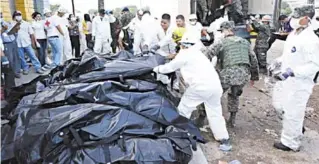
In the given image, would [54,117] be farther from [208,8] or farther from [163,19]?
[208,8]

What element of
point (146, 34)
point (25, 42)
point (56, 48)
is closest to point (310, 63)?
point (146, 34)

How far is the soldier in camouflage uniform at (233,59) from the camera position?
4.28m

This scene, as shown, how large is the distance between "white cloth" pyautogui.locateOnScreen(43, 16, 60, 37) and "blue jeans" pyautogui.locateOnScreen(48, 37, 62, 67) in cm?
12

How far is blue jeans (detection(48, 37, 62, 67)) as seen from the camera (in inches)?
325

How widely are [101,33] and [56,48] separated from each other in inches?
50.4

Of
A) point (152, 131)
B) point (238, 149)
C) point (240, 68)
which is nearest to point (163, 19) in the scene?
point (240, 68)

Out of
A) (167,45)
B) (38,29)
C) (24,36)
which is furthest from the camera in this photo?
(38,29)

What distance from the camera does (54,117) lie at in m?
2.93

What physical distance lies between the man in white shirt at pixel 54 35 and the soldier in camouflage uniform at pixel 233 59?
4.89 meters

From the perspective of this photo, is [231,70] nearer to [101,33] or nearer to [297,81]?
[297,81]

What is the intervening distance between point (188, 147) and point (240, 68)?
5.66 feet

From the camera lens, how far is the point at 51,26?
820 centimetres

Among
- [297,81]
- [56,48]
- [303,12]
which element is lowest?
[297,81]

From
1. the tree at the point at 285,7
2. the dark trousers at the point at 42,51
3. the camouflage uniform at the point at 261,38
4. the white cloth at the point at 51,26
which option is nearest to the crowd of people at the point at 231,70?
the camouflage uniform at the point at 261,38
